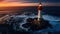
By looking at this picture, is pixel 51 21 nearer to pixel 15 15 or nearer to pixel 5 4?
pixel 15 15

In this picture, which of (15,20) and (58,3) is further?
(58,3)

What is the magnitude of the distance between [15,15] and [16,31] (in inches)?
41.7

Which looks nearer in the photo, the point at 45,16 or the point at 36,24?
the point at 36,24

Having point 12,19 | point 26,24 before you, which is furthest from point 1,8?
point 26,24

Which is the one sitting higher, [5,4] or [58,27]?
[5,4]

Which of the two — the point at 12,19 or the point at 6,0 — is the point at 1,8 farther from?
the point at 12,19

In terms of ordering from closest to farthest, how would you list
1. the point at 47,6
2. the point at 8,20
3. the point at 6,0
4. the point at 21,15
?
the point at 8,20 → the point at 21,15 → the point at 47,6 → the point at 6,0

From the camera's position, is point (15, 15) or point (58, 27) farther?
point (15, 15)

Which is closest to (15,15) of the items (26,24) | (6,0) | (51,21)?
(26,24)

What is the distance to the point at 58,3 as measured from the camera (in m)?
6.15

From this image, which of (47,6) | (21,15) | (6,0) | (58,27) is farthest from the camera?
(6,0)

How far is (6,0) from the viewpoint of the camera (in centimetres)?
661

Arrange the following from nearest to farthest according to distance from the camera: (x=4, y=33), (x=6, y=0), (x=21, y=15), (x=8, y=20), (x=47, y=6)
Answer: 1. (x=4, y=33)
2. (x=8, y=20)
3. (x=21, y=15)
4. (x=47, y=6)
5. (x=6, y=0)

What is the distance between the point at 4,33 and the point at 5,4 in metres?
2.19
